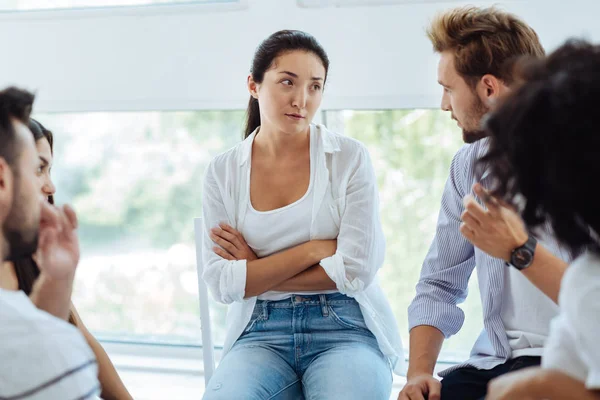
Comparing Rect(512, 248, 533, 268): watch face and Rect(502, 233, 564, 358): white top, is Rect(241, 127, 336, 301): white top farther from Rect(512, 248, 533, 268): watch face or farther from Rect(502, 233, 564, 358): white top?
Rect(512, 248, 533, 268): watch face

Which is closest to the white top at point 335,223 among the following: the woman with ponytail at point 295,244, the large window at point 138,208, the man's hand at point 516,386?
the woman with ponytail at point 295,244

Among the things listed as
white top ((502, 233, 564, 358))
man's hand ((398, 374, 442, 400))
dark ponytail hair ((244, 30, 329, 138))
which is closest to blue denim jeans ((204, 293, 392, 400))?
man's hand ((398, 374, 442, 400))

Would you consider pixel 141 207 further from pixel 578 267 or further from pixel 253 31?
pixel 578 267

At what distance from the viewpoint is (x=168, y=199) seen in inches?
107

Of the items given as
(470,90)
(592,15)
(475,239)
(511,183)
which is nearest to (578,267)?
(511,183)

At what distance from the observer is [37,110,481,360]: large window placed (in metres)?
2.40

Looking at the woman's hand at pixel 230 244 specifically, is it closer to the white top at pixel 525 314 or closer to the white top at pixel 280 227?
the white top at pixel 280 227

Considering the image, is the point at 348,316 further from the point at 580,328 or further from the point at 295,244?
the point at 580,328

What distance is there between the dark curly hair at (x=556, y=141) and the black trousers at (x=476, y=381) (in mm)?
678

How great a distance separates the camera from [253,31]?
2322 mm

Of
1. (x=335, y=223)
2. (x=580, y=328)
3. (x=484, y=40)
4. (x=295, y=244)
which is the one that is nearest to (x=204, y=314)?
(x=295, y=244)

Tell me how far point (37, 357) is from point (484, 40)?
3.79 feet

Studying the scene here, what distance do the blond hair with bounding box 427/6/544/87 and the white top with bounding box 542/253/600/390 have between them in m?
Answer: 0.79

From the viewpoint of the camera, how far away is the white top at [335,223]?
1864 millimetres
